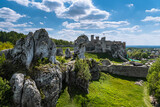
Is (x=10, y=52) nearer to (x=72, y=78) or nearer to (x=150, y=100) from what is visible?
(x=72, y=78)

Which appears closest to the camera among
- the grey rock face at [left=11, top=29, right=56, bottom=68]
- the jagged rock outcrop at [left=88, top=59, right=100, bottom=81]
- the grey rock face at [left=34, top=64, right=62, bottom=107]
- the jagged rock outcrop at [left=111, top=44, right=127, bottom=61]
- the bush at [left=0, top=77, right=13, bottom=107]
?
the bush at [left=0, top=77, right=13, bottom=107]

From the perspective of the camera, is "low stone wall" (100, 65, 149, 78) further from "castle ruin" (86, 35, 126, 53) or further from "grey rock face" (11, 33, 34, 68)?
"castle ruin" (86, 35, 126, 53)

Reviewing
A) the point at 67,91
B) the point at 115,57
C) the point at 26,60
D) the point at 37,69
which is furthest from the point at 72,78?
the point at 115,57

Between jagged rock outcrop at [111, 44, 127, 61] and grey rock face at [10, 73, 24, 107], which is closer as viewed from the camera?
grey rock face at [10, 73, 24, 107]

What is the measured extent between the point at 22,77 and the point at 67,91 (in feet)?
30.7

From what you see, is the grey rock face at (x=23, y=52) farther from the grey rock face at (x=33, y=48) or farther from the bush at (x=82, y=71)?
the bush at (x=82, y=71)

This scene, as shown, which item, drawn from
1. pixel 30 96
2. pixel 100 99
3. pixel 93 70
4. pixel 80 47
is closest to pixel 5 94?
pixel 30 96

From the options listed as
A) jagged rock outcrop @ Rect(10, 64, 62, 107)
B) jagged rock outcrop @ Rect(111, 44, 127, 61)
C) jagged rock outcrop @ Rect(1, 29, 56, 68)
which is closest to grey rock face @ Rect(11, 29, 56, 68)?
jagged rock outcrop @ Rect(1, 29, 56, 68)

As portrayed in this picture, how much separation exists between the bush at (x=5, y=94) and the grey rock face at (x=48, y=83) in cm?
354

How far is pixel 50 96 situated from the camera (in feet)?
49.2

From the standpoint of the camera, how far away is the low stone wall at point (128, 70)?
33.8 m

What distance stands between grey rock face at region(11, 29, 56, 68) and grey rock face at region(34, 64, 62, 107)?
2.81 metres

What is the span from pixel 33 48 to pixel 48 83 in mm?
7523

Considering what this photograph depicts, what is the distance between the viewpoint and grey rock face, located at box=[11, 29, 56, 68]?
626 inches
